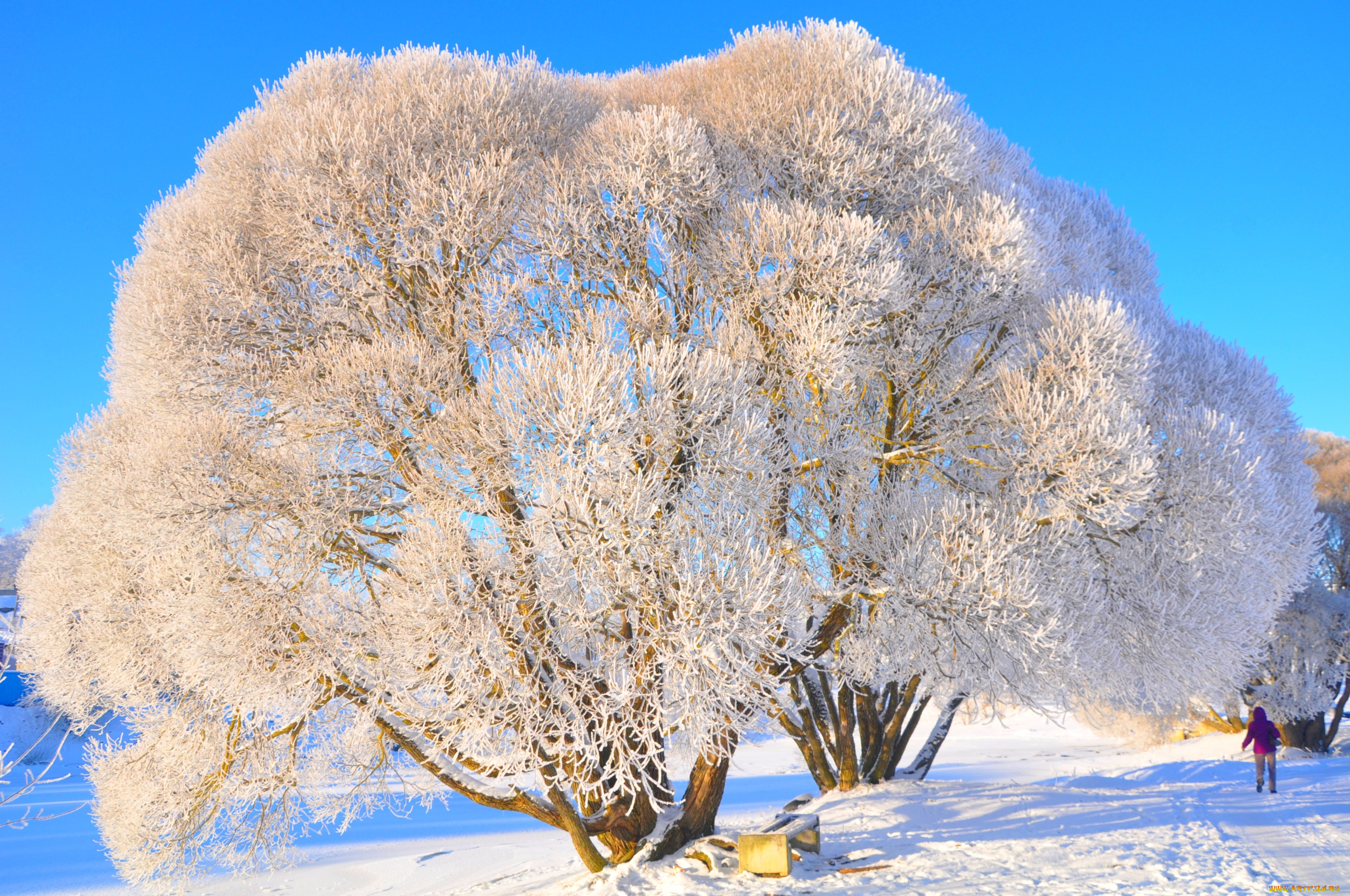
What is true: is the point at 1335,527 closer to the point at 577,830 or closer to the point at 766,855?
the point at 766,855

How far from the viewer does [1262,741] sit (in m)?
13.8

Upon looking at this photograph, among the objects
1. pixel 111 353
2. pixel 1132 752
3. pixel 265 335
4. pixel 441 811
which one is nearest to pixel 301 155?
pixel 265 335

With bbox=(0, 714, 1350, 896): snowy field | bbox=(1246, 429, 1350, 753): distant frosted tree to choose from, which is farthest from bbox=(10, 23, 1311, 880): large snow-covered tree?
bbox=(1246, 429, 1350, 753): distant frosted tree

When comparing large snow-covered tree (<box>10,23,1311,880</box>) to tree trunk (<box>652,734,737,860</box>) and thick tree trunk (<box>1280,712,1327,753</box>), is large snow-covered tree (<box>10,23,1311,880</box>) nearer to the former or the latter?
tree trunk (<box>652,734,737,860</box>)

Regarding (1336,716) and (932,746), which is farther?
(1336,716)

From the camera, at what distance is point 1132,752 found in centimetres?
3112

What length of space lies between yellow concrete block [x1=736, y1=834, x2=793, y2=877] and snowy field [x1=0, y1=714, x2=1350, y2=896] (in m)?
0.10

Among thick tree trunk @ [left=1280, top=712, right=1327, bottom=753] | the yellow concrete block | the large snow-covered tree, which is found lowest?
thick tree trunk @ [left=1280, top=712, right=1327, bottom=753]

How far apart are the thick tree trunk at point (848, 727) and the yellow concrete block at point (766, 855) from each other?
19.1 ft

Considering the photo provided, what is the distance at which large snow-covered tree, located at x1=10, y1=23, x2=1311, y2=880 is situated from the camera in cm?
719

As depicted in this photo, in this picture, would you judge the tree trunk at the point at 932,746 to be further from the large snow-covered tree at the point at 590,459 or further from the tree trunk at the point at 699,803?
the tree trunk at the point at 699,803

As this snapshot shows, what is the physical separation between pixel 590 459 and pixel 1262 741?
13764 millimetres

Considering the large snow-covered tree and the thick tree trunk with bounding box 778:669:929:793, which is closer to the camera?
the large snow-covered tree

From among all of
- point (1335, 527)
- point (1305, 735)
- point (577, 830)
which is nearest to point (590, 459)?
point (577, 830)
